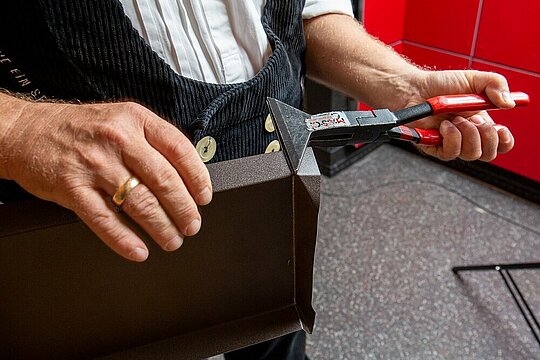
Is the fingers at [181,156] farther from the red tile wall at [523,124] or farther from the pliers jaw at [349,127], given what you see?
the red tile wall at [523,124]

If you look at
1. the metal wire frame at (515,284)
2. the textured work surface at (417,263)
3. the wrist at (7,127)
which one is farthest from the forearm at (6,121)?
the metal wire frame at (515,284)

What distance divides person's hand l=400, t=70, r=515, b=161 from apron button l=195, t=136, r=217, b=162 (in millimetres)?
282

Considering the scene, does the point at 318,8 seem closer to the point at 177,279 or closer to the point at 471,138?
the point at 471,138

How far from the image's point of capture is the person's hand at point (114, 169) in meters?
0.42

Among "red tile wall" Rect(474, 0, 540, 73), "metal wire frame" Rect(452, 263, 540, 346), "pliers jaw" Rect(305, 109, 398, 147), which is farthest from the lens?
"red tile wall" Rect(474, 0, 540, 73)

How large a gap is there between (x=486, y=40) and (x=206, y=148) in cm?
124

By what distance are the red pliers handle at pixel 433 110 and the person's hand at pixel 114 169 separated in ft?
0.97

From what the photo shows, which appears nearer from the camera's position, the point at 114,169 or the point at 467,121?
the point at 114,169

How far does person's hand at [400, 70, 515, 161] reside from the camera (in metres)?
0.68

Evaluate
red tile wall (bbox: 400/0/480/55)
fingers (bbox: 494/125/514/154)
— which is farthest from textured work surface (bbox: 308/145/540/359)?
fingers (bbox: 494/125/514/154)

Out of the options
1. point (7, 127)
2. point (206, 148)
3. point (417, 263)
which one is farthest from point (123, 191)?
point (417, 263)

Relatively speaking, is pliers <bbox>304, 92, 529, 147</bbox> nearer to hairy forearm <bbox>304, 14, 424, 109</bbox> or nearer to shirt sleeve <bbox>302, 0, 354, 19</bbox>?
hairy forearm <bbox>304, 14, 424, 109</bbox>

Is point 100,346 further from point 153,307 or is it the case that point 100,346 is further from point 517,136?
point 517,136

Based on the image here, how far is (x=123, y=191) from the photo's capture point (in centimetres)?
42
